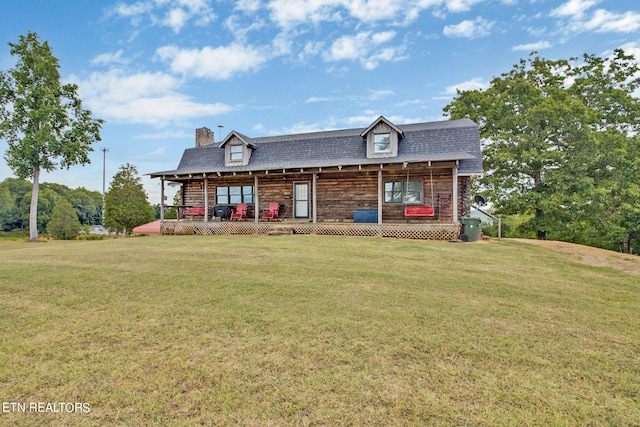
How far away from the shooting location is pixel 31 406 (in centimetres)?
248

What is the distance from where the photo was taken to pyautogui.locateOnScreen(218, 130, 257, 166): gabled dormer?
60.3 feet

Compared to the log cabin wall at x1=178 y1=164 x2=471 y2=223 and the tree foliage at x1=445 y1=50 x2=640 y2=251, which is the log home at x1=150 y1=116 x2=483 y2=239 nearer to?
the log cabin wall at x1=178 y1=164 x2=471 y2=223

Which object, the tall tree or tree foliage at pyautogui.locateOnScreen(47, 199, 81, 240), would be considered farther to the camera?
tree foliage at pyautogui.locateOnScreen(47, 199, 81, 240)

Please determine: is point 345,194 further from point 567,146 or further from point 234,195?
point 567,146

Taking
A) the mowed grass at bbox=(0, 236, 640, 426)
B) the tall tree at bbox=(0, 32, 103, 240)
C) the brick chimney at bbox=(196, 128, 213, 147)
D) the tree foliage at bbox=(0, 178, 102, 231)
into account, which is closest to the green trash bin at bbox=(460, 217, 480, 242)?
the mowed grass at bbox=(0, 236, 640, 426)

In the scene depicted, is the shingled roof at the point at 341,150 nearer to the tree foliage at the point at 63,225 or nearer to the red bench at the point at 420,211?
the red bench at the point at 420,211

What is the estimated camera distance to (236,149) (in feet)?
61.1

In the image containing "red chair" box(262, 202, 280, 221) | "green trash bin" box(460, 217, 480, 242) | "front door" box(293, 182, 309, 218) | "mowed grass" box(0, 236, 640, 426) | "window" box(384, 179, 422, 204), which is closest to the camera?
"mowed grass" box(0, 236, 640, 426)

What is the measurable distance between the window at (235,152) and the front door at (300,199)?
424cm

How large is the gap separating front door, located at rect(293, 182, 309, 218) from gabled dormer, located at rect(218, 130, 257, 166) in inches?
148

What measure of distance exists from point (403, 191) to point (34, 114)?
26204mm

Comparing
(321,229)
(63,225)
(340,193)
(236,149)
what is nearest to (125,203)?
(63,225)

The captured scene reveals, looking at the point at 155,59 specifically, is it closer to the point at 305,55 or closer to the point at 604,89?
the point at 305,55

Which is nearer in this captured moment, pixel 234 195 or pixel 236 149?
pixel 234 195
